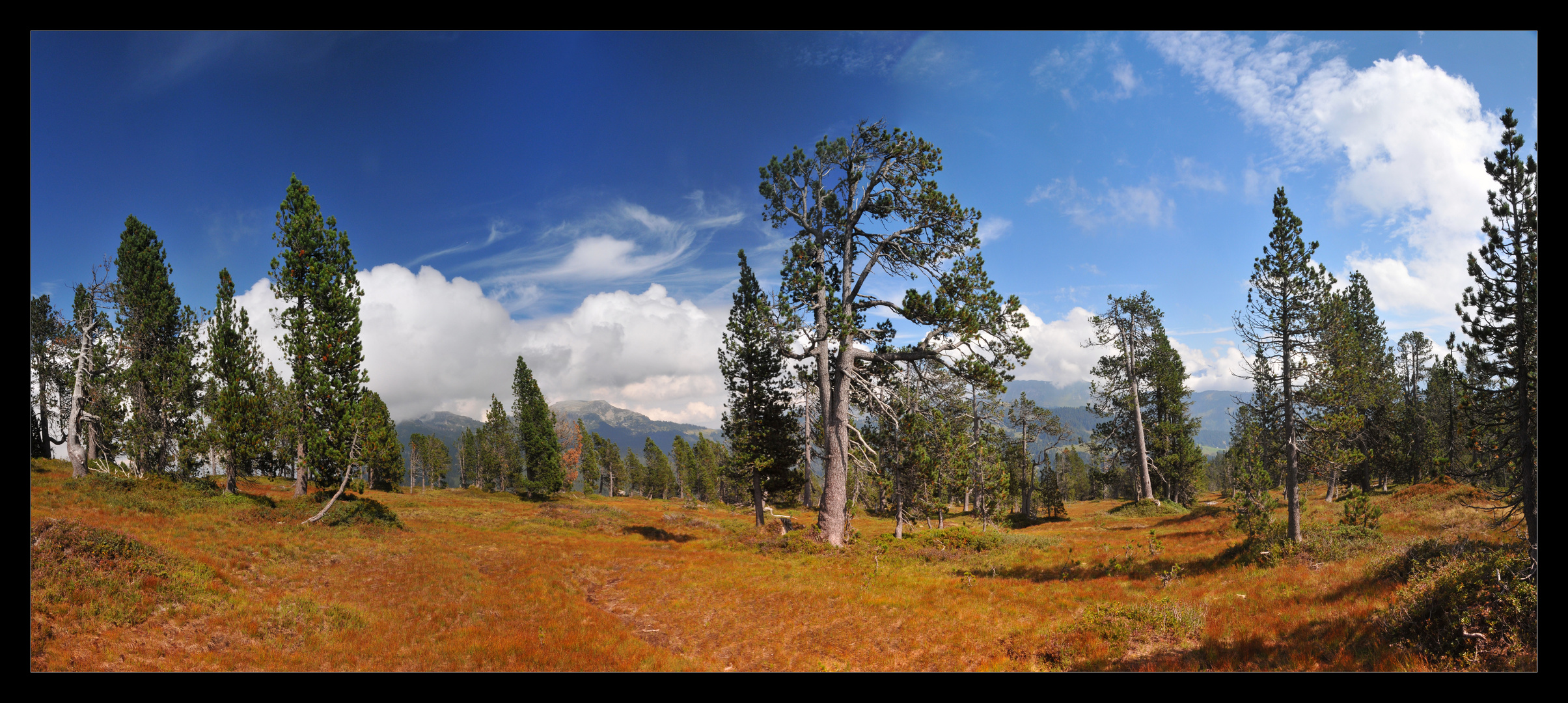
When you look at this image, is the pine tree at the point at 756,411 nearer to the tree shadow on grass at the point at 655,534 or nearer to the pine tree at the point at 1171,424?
the tree shadow on grass at the point at 655,534

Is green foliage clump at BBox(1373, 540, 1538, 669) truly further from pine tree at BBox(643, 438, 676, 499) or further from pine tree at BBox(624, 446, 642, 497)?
pine tree at BBox(624, 446, 642, 497)

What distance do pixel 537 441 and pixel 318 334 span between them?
1465 inches

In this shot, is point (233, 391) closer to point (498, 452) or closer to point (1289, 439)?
point (1289, 439)

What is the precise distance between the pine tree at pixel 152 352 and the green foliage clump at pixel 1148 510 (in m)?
56.2

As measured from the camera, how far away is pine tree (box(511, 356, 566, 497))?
56.4 metres

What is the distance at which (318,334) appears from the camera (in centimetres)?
2191

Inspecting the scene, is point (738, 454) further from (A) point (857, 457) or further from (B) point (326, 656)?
(B) point (326, 656)

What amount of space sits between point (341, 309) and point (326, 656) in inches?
864

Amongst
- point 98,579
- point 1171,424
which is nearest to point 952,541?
point 98,579

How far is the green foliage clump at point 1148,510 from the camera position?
1286 inches
